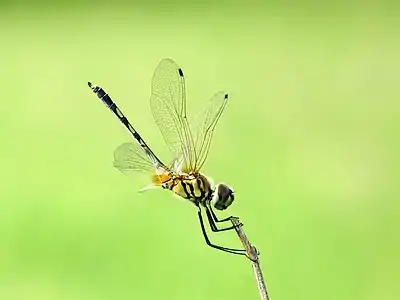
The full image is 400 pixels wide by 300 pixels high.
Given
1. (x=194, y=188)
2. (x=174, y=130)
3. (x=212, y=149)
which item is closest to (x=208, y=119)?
(x=174, y=130)

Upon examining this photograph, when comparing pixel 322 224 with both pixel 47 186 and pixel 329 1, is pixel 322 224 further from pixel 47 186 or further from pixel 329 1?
pixel 329 1

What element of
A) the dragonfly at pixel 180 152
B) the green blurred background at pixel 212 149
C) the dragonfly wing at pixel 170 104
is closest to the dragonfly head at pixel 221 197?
the dragonfly at pixel 180 152

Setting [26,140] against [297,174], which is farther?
[26,140]

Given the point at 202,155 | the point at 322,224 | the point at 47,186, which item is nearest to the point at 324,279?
the point at 322,224

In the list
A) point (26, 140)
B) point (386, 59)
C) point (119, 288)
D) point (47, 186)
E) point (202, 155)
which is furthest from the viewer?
point (386, 59)

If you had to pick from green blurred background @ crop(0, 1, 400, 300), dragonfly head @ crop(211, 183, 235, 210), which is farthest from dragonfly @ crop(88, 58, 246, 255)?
green blurred background @ crop(0, 1, 400, 300)

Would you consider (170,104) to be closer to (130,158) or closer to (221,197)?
(130,158)

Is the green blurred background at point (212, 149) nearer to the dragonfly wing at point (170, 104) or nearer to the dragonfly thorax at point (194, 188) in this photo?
the dragonfly wing at point (170, 104)
